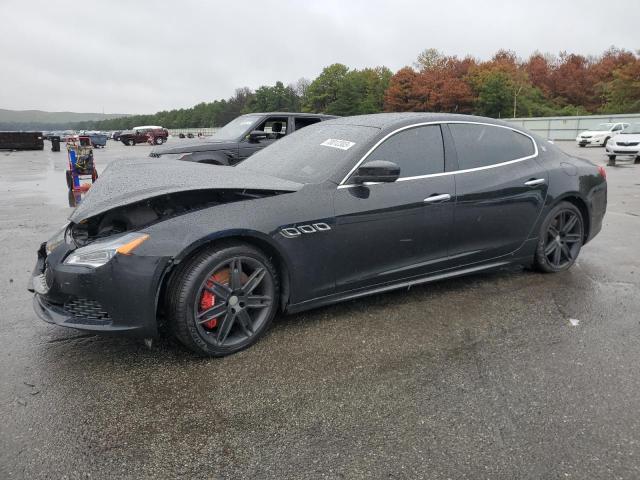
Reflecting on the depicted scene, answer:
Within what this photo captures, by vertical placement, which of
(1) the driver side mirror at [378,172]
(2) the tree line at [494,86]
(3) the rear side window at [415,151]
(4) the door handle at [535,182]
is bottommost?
(4) the door handle at [535,182]

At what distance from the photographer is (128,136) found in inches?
1917

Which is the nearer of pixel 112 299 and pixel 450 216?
pixel 112 299

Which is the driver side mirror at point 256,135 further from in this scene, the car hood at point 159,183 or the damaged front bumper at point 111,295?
the damaged front bumper at point 111,295

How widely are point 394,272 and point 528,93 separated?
84.0m

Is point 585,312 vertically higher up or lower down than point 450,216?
lower down

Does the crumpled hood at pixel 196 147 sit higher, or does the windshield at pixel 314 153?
the crumpled hood at pixel 196 147

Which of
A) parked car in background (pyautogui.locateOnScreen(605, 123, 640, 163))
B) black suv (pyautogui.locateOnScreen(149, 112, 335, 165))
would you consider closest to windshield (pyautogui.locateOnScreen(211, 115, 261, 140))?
black suv (pyautogui.locateOnScreen(149, 112, 335, 165))

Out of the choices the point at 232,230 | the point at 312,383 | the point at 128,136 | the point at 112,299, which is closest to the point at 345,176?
the point at 232,230

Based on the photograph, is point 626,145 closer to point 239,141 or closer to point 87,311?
point 239,141

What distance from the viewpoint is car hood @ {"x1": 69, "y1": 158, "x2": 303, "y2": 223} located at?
2.92 meters

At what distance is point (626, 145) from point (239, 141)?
15664 millimetres

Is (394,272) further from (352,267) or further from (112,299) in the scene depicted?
(112,299)

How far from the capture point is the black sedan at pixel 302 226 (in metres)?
2.77

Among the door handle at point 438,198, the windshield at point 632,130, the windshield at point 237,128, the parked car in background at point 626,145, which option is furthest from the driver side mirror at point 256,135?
the windshield at point 632,130
